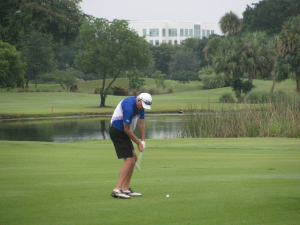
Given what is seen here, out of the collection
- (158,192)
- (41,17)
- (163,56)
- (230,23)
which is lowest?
(158,192)

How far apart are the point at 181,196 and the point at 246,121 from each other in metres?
Result: 19.3

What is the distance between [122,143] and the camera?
8930mm

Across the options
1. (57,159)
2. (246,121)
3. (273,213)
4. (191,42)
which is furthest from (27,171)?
(191,42)

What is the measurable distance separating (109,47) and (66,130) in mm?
19958

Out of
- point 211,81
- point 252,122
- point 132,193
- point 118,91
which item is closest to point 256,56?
point 211,81

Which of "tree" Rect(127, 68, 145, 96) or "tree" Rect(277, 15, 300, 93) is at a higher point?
"tree" Rect(277, 15, 300, 93)

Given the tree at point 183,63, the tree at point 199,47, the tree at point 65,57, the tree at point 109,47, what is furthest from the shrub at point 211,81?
the tree at point 65,57

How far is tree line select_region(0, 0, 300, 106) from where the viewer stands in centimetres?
4025

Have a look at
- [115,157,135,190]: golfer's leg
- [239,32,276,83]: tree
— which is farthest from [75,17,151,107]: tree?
[115,157,135,190]: golfer's leg

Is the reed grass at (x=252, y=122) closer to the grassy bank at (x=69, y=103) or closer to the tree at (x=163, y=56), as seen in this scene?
the grassy bank at (x=69, y=103)

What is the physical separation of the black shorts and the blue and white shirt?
0.09 m

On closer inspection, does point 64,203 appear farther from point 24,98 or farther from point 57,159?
point 24,98

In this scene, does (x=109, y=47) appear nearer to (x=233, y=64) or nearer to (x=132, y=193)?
(x=233, y=64)

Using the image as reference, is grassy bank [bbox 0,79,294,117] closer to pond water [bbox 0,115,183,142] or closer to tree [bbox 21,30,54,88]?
pond water [bbox 0,115,183,142]
